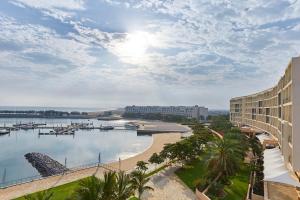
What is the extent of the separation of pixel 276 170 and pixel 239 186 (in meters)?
6.97

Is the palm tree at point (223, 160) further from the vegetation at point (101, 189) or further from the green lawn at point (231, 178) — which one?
the vegetation at point (101, 189)

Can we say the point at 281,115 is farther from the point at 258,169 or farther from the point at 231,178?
the point at 231,178

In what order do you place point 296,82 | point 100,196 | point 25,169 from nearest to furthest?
point 100,196
point 296,82
point 25,169

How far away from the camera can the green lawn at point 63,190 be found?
3481 cm

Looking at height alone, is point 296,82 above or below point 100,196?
above

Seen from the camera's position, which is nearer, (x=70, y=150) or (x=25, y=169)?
(x=25, y=169)

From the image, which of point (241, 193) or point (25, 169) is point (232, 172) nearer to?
point (241, 193)

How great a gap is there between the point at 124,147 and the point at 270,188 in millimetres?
66908

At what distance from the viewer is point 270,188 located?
104ft

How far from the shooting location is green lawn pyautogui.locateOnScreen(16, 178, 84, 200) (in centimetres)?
3481

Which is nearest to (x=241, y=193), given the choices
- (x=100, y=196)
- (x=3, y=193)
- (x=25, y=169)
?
(x=100, y=196)

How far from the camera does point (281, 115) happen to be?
38.3 m

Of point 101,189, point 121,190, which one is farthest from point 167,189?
point 101,189

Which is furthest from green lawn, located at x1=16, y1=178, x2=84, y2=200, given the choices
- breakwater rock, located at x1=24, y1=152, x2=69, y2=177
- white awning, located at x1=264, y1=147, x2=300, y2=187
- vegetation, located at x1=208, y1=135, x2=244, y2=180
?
white awning, located at x1=264, y1=147, x2=300, y2=187
